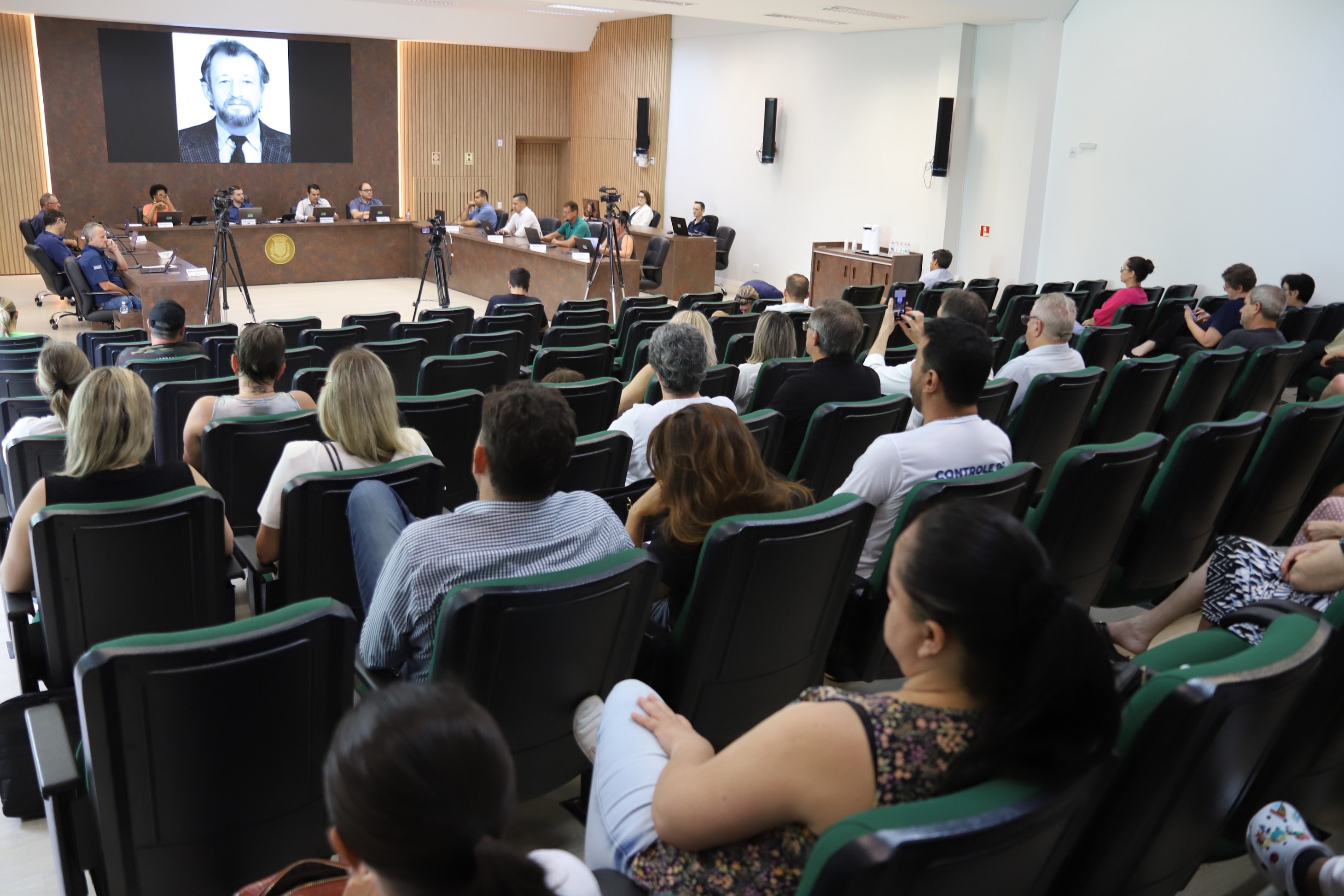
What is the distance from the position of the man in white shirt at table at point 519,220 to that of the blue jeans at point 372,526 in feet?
36.2

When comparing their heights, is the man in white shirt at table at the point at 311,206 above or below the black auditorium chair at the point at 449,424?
above

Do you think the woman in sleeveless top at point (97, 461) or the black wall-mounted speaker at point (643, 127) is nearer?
the woman in sleeveless top at point (97, 461)

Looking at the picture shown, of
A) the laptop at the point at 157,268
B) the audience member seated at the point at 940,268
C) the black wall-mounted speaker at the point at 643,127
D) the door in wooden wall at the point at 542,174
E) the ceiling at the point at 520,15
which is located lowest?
the laptop at the point at 157,268

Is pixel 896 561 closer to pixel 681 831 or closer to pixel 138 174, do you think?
pixel 681 831

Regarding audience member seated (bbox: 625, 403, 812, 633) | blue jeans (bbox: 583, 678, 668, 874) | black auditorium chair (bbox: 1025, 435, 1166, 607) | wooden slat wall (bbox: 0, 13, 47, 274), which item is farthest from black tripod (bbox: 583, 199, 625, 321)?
blue jeans (bbox: 583, 678, 668, 874)

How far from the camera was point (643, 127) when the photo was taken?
1612 centimetres

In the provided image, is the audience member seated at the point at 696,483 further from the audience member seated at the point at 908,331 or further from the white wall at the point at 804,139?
the white wall at the point at 804,139

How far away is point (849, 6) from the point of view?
10359mm

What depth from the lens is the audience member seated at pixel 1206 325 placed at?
713 cm

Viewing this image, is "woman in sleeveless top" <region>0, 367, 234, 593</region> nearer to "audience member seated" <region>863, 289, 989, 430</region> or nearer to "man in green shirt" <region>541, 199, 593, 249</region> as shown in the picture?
"audience member seated" <region>863, 289, 989, 430</region>

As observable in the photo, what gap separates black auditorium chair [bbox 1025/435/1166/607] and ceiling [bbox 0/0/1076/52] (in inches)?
308

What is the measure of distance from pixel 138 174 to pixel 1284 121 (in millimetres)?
13999

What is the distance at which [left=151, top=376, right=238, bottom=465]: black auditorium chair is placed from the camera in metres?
4.46

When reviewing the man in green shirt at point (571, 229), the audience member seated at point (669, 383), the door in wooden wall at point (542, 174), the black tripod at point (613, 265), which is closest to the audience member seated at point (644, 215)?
the man in green shirt at point (571, 229)
